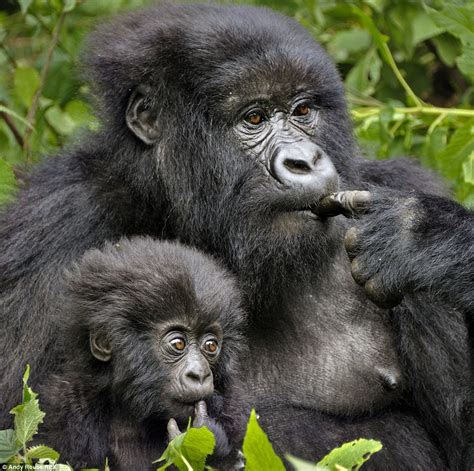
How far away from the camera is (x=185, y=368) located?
3.82 meters

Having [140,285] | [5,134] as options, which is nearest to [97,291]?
[140,285]

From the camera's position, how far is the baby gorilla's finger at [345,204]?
13.5 ft

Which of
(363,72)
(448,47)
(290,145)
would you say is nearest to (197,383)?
(290,145)

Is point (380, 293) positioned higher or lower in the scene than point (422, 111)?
higher

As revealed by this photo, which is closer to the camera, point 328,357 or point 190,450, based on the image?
point 190,450

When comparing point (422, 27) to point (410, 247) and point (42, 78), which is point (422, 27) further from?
point (410, 247)

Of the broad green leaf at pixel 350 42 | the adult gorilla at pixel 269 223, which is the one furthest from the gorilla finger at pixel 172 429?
the broad green leaf at pixel 350 42

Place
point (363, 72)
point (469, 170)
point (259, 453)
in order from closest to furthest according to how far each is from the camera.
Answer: point (259, 453)
point (469, 170)
point (363, 72)

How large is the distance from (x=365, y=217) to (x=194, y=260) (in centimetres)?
62

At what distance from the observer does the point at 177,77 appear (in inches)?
175

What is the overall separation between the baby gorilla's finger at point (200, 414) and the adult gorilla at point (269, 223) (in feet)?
1.85

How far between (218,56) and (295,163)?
49 centimetres

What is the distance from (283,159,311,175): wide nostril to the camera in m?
4.22

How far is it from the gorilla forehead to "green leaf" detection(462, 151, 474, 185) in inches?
44.8
